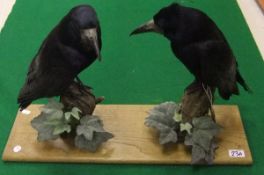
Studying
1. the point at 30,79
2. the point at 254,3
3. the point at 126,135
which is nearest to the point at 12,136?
the point at 30,79

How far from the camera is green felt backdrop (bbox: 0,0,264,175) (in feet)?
A: 4.21

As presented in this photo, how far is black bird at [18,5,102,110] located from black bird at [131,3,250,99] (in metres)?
0.19

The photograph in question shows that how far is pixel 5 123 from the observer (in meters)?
1.45

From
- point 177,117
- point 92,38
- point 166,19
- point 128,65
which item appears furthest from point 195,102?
point 128,65

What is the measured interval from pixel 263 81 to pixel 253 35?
39 cm

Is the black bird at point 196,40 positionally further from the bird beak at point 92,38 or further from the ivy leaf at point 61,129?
the ivy leaf at point 61,129

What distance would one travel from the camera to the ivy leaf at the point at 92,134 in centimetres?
123

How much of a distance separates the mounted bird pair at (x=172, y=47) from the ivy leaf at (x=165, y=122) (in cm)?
19

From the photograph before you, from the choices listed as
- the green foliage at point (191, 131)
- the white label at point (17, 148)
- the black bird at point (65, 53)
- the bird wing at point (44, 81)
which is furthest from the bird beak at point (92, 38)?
the white label at point (17, 148)

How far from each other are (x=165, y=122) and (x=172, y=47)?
0.93 feet

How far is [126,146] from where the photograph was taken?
130cm

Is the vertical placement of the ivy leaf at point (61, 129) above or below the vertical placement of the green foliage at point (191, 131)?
above

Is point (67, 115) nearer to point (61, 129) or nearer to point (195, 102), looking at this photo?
point (61, 129)

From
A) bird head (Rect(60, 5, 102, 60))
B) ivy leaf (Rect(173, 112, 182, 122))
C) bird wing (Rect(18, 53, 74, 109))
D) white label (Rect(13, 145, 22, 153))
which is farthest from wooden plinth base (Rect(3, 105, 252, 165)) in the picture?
bird head (Rect(60, 5, 102, 60))
